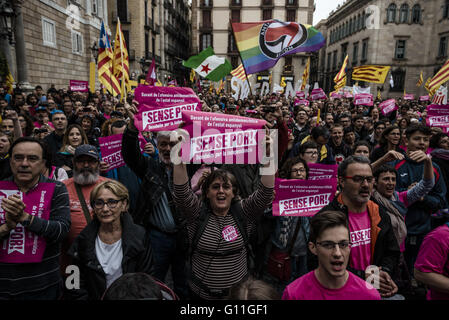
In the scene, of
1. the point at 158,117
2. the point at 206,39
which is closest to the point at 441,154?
the point at 158,117

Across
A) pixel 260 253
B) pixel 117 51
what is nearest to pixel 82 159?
pixel 260 253

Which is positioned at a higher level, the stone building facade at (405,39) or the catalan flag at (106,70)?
the stone building facade at (405,39)

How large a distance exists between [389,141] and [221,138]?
3189 millimetres

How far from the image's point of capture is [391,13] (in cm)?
3441

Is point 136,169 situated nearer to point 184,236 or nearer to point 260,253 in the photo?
point 184,236

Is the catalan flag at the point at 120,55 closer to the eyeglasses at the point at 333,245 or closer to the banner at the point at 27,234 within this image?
the banner at the point at 27,234

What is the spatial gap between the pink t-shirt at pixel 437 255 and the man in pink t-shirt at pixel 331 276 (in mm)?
415

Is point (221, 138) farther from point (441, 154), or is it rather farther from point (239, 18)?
point (239, 18)

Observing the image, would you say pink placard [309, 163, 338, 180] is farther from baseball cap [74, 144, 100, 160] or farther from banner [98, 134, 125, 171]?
baseball cap [74, 144, 100, 160]

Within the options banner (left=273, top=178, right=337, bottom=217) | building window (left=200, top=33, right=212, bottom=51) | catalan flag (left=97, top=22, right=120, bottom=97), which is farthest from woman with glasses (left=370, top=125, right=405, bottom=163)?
building window (left=200, top=33, right=212, bottom=51)

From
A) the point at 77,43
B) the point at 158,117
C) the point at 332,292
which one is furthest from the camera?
the point at 77,43

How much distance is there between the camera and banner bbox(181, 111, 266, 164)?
242 centimetres

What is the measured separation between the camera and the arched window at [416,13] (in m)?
33.8

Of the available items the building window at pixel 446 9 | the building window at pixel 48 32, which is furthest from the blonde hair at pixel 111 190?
the building window at pixel 446 9
